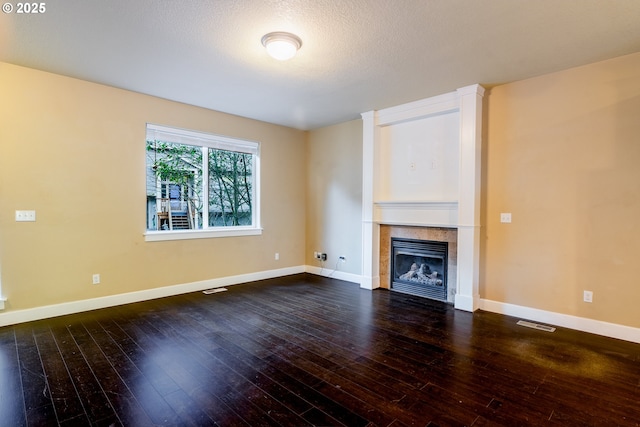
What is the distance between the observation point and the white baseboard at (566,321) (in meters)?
2.99

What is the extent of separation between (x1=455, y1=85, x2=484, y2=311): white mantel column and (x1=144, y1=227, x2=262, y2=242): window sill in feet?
10.5

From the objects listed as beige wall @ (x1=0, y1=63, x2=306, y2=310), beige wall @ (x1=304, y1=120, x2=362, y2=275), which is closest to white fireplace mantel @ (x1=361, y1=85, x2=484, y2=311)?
beige wall @ (x1=304, y1=120, x2=362, y2=275)

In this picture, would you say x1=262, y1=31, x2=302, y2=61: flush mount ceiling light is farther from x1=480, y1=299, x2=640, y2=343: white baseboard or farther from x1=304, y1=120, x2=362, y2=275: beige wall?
x1=480, y1=299, x2=640, y2=343: white baseboard

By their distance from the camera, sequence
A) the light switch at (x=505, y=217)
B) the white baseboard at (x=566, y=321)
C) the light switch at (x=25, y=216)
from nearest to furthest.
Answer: the white baseboard at (x=566, y=321) < the light switch at (x=25, y=216) < the light switch at (x=505, y=217)

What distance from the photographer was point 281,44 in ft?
8.87

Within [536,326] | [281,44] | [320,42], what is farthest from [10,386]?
[536,326]

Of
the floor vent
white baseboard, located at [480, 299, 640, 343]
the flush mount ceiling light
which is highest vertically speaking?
the flush mount ceiling light

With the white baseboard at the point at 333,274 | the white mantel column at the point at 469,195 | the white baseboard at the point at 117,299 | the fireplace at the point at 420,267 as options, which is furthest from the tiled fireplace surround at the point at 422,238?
the white baseboard at the point at 117,299

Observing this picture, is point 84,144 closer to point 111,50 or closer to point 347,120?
point 111,50

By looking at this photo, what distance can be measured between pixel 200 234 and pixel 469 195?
148 inches

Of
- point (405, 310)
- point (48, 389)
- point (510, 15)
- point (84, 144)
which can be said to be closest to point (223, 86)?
point (84, 144)

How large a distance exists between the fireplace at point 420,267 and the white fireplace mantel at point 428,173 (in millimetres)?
284

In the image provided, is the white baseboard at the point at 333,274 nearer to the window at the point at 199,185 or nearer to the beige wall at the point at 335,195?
the beige wall at the point at 335,195

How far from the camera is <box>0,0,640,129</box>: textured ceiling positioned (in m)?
2.34
